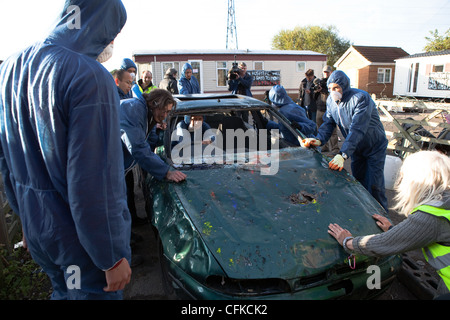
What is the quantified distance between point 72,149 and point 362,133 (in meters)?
3.16

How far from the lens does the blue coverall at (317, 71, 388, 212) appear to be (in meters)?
3.46

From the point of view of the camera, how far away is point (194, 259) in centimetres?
188

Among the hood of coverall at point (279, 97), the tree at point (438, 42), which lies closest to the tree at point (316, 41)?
the tree at point (438, 42)

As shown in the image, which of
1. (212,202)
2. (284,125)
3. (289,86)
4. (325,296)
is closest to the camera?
(325,296)

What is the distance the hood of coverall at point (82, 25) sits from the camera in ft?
4.06

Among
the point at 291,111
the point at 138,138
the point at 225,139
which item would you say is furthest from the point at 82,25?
the point at 291,111

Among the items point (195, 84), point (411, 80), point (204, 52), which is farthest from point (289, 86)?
point (195, 84)

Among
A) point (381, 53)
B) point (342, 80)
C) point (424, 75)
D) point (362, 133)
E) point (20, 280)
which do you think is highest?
Result: point (381, 53)

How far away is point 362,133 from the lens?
3459mm

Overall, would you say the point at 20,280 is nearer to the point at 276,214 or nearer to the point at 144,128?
the point at 144,128

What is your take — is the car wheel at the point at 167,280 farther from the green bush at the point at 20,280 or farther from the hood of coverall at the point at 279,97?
the hood of coverall at the point at 279,97

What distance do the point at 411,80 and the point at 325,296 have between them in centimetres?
2737

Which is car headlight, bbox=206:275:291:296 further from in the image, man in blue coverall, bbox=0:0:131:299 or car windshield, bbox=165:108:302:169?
car windshield, bbox=165:108:302:169

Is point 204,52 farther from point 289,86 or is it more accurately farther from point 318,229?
point 318,229
